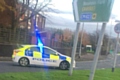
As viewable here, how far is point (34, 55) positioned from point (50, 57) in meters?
1.00

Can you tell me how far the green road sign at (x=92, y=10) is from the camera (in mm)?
8203

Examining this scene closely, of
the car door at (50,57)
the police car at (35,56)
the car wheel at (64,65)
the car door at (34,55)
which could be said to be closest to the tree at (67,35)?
the car wheel at (64,65)

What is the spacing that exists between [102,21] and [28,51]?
9.43 m

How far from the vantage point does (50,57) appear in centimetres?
Answer: 1714

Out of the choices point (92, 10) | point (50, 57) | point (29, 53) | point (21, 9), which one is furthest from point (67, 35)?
point (92, 10)

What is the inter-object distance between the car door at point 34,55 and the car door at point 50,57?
1.06ft

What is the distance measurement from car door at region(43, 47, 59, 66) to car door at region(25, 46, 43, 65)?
1.06 ft

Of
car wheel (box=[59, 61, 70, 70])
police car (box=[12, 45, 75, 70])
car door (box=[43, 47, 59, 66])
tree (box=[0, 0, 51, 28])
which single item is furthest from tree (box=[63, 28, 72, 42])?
police car (box=[12, 45, 75, 70])

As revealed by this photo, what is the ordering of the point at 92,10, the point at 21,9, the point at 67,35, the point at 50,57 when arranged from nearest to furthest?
the point at 92,10 < the point at 50,57 < the point at 21,9 < the point at 67,35

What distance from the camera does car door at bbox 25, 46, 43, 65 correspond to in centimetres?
1702

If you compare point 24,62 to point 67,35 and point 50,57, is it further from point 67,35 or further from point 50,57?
point 67,35

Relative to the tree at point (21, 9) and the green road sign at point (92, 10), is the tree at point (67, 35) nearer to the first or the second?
the tree at point (21, 9)

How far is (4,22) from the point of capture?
3428 cm

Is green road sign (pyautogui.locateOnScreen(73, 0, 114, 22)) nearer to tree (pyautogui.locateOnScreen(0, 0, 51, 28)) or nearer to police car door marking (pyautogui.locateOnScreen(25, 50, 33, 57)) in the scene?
police car door marking (pyautogui.locateOnScreen(25, 50, 33, 57))
